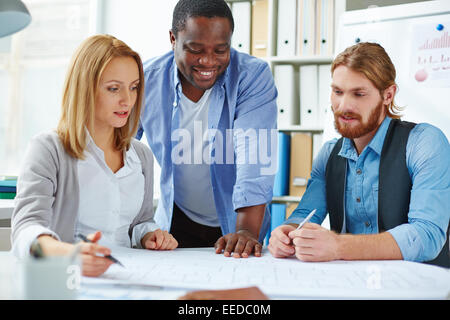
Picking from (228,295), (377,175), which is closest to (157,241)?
(228,295)

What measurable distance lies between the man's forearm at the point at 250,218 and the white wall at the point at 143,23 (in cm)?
145

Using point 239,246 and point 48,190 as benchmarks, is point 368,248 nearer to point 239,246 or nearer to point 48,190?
point 239,246

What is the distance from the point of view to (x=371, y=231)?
1.16 m

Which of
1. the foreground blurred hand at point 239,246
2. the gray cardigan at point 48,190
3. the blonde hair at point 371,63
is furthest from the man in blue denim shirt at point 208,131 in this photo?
the gray cardigan at point 48,190

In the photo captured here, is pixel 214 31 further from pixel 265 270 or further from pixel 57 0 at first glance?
pixel 57 0

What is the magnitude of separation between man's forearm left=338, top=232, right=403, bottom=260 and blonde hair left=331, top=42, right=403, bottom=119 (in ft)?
1.35

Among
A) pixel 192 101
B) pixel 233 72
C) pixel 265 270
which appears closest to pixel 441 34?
pixel 233 72

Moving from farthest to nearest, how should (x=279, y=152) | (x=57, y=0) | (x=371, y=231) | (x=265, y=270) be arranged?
(x=57, y=0) < (x=279, y=152) < (x=371, y=231) < (x=265, y=270)

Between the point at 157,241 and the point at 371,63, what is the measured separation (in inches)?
28.0

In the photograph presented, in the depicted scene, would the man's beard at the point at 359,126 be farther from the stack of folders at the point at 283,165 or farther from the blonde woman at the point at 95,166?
the stack of folders at the point at 283,165

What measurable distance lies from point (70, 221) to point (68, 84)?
0.30 meters

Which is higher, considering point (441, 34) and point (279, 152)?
point (441, 34)

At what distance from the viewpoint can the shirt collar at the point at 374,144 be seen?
3.89 ft

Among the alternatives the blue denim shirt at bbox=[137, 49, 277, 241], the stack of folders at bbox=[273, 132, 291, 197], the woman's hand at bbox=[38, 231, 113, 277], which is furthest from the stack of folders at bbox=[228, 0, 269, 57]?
the woman's hand at bbox=[38, 231, 113, 277]
